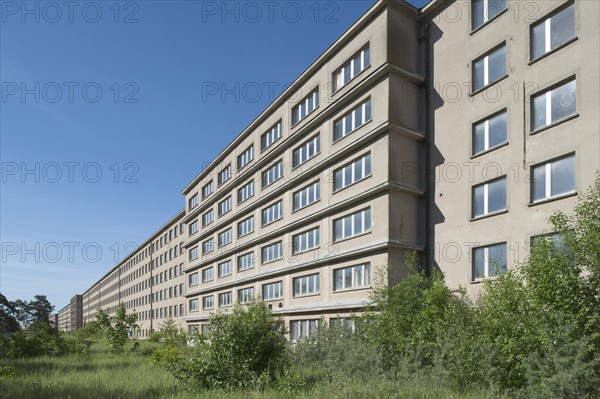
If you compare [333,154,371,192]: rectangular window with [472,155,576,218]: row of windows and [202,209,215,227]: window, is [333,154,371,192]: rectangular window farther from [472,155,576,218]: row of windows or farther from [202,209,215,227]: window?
[202,209,215,227]: window

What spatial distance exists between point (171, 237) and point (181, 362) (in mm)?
59690

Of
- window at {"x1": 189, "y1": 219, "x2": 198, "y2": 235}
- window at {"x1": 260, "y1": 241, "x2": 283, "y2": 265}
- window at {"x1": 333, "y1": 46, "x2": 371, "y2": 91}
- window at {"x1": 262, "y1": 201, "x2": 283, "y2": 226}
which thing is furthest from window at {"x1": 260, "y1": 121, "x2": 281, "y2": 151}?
window at {"x1": 189, "y1": 219, "x2": 198, "y2": 235}

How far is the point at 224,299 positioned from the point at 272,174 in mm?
15271

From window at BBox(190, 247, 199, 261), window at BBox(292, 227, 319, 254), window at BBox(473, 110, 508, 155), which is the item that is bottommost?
window at BBox(190, 247, 199, 261)

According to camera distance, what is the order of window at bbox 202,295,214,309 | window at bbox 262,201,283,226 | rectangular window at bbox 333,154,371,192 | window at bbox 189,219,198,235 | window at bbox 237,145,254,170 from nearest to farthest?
rectangular window at bbox 333,154,371,192 → window at bbox 262,201,283,226 → window at bbox 237,145,254,170 → window at bbox 202,295,214,309 → window at bbox 189,219,198,235

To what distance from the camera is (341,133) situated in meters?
27.2

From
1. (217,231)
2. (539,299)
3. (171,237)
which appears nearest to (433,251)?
(539,299)

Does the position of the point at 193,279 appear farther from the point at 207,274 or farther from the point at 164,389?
the point at 164,389

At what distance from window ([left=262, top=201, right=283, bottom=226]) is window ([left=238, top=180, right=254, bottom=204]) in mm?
3435

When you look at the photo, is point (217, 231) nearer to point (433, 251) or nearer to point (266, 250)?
point (266, 250)

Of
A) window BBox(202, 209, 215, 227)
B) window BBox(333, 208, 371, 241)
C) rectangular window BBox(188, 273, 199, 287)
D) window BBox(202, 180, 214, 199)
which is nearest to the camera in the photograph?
window BBox(333, 208, 371, 241)

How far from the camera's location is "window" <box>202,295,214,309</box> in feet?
159

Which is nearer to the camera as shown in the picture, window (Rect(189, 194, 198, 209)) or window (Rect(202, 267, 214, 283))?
window (Rect(202, 267, 214, 283))

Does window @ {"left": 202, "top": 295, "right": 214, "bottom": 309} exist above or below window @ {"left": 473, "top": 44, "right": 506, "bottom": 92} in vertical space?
below
